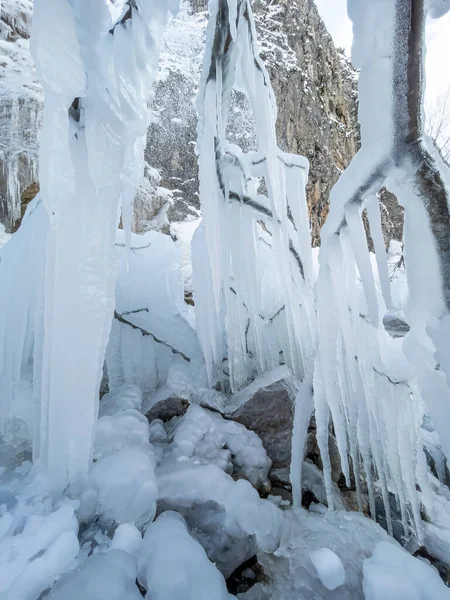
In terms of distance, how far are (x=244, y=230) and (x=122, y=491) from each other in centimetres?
220

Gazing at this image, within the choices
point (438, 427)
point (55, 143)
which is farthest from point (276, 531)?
point (55, 143)

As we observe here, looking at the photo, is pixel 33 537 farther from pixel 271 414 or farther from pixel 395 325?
pixel 395 325

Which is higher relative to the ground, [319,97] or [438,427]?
[319,97]

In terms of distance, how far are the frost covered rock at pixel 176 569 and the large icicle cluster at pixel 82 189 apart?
0.44 m

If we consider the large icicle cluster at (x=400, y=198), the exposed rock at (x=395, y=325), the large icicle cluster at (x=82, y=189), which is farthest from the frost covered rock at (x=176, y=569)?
the exposed rock at (x=395, y=325)

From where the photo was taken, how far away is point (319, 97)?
13.9 m

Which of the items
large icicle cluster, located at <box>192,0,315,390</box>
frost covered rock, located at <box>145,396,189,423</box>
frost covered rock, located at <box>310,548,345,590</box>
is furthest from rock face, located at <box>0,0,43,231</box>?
frost covered rock, located at <box>310,548,345,590</box>

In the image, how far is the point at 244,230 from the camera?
281cm

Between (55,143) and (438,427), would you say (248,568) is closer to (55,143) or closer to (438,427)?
(438,427)

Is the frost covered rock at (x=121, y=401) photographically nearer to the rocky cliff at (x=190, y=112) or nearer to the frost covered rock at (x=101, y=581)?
the frost covered rock at (x=101, y=581)

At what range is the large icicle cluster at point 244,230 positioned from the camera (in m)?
2.02

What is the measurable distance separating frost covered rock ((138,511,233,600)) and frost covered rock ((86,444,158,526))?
0.34ft

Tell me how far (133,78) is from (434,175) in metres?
1.32

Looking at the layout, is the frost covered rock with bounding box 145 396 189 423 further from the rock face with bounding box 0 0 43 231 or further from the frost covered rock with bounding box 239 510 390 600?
the rock face with bounding box 0 0 43 231
